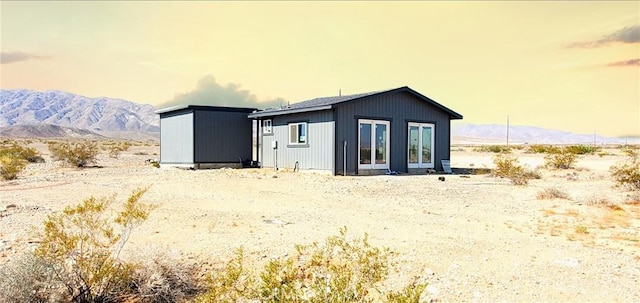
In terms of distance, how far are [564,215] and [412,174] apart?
30.5 ft

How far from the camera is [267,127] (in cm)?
2066

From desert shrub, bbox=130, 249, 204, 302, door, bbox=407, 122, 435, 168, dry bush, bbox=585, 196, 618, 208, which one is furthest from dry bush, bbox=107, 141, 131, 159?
dry bush, bbox=585, 196, 618, 208

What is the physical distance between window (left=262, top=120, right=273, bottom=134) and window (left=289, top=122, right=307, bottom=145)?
1.58 m

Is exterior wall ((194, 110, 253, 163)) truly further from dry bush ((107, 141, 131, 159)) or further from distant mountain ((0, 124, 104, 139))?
distant mountain ((0, 124, 104, 139))

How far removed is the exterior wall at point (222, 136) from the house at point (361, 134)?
153cm

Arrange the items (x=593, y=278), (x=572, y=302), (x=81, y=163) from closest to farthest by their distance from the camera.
→ (x=572, y=302) < (x=593, y=278) < (x=81, y=163)

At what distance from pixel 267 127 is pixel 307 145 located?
3.33 metres

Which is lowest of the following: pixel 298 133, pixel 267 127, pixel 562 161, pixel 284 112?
pixel 562 161

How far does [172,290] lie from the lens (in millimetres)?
5312

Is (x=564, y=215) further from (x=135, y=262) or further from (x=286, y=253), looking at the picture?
(x=135, y=262)

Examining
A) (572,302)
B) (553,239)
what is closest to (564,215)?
(553,239)

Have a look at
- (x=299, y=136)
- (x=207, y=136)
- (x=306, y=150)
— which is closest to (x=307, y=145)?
(x=306, y=150)

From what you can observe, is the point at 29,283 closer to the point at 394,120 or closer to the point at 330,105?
the point at 330,105

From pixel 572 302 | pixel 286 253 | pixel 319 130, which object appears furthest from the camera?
pixel 319 130
